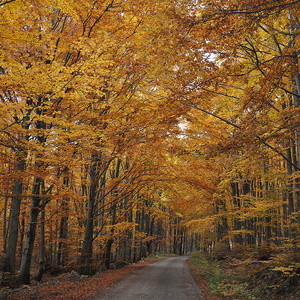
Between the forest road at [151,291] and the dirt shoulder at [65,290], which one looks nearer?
the dirt shoulder at [65,290]

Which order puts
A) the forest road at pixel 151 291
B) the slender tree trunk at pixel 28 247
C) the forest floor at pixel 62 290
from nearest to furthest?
the forest floor at pixel 62 290
the forest road at pixel 151 291
the slender tree trunk at pixel 28 247

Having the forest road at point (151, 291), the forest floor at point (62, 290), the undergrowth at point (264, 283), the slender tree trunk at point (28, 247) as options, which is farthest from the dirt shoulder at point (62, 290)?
the undergrowth at point (264, 283)

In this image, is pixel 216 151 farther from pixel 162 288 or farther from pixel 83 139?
pixel 162 288

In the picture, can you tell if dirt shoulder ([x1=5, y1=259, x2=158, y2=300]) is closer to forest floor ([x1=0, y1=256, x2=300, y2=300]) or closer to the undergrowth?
forest floor ([x1=0, y1=256, x2=300, y2=300])

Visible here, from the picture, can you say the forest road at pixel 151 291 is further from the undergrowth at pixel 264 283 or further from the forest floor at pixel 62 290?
the undergrowth at pixel 264 283

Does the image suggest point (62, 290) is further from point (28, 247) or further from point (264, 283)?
point (264, 283)

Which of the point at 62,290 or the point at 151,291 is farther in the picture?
the point at 151,291

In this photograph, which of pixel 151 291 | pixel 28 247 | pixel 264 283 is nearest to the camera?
pixel 264 283

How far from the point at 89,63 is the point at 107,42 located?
4.03 ft

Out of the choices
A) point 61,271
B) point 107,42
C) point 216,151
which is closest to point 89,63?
point 107,42

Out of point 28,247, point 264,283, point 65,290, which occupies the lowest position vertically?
point 65,290

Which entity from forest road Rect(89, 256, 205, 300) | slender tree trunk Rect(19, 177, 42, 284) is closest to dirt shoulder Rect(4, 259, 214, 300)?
forest road Rect(89, 256, 205, 300)

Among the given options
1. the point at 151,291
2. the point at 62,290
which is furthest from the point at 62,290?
the point at 151,291

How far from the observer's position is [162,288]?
33.2 feet
